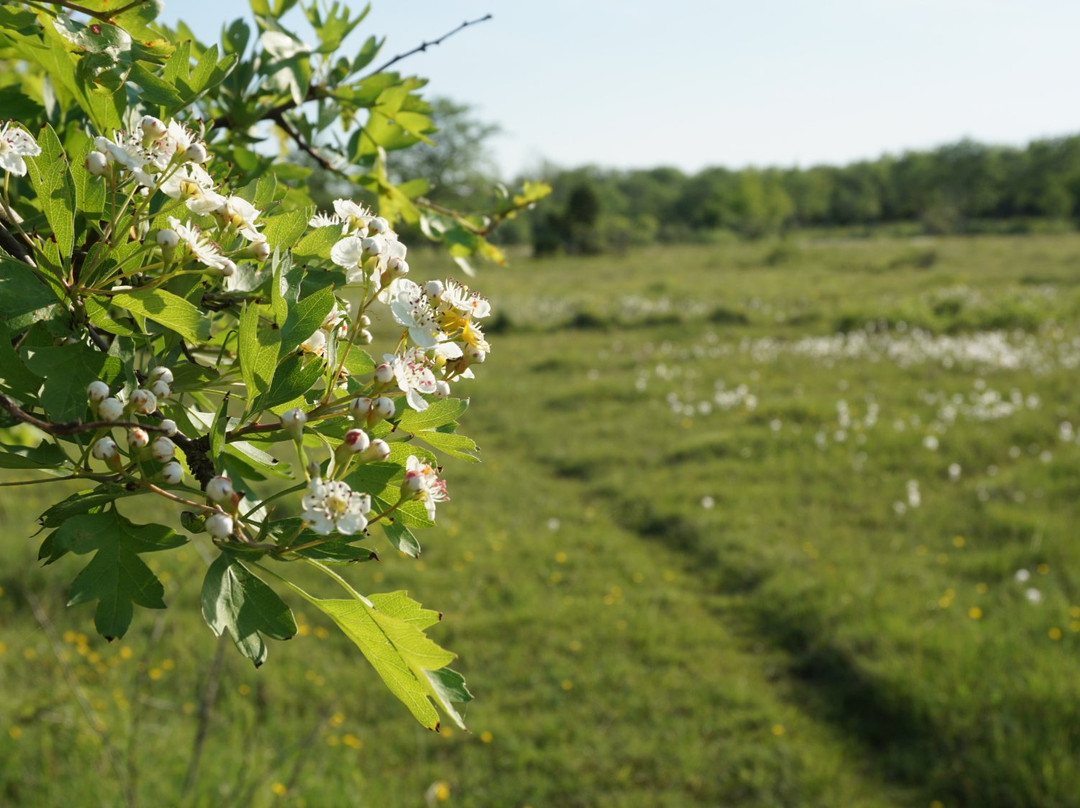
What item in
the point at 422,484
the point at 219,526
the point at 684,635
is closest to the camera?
the point at 219,526

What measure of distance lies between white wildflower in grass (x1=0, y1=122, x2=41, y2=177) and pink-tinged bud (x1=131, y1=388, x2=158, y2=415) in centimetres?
29

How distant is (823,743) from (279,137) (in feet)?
15.7

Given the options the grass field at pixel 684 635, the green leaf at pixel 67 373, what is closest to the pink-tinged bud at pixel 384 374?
the green leaf at pixel 67 373

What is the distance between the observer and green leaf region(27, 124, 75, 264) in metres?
1.02

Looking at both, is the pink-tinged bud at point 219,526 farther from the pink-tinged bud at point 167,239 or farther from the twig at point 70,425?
the pink-tinged bud at point 167,239

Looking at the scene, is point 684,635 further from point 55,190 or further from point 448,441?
point 55,190

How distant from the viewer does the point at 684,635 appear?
6570 millimetres

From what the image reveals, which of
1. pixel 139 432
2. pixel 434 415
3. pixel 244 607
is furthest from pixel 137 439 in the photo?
pixel 434 415

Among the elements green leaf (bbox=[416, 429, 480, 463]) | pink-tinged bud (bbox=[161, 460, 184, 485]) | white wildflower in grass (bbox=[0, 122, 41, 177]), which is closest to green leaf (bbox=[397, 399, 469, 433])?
green leaf (bbox=[416, 429, 480, 463])

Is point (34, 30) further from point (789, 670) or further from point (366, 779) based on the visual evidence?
point (789, 670)

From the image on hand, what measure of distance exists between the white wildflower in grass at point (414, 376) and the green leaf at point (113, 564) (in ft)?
1.06

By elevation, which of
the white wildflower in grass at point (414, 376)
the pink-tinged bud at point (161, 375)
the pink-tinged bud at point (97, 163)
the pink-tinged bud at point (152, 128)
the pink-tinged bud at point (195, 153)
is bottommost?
the pink-tinged bud at point (161, 375)

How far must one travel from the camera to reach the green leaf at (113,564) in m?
1.01

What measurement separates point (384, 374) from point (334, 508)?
0.17 metres
